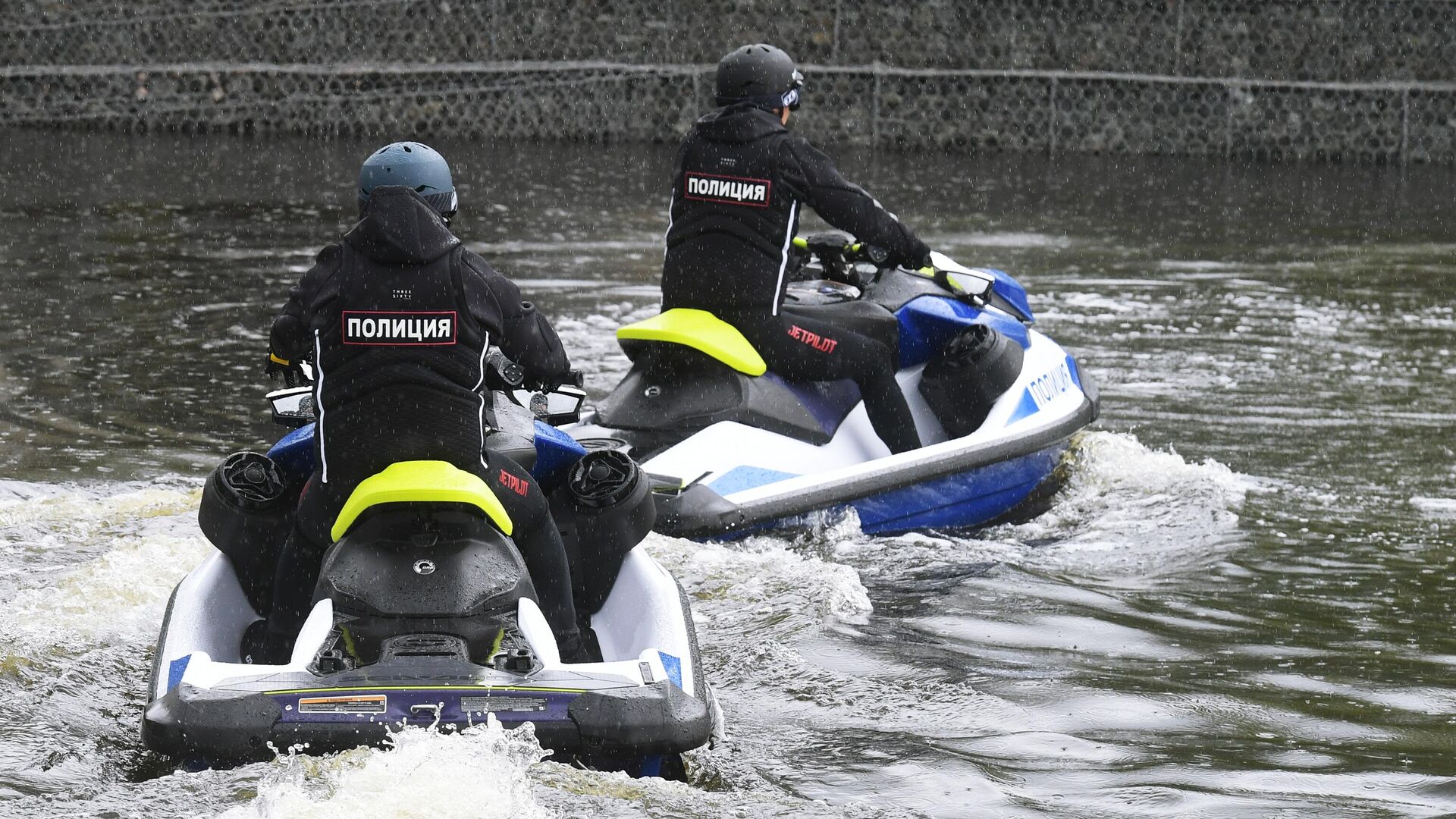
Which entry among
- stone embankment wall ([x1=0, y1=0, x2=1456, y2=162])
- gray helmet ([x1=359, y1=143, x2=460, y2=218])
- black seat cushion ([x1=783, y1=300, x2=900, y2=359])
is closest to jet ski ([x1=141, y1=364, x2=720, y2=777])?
gray helmet ([x1=359, y1=143, x2=460, y2=218])

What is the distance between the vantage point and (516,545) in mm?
5059

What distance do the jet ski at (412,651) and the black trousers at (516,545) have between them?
128 mm

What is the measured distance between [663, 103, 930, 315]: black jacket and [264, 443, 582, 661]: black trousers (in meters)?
2.48

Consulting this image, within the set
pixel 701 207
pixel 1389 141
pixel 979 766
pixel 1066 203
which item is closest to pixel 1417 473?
pixel 701 207

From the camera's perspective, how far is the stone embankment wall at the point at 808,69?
75.0ft

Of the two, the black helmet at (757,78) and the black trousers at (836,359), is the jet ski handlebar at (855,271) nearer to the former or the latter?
the black trousers at (836,359)

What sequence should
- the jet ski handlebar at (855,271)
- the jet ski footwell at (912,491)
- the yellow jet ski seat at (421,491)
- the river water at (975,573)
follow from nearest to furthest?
the yellow jet ski seat at (421,491) → the river water at (975,573) → the jet ski footwell at (912,491) → the jet ski handlebar at (855,271)

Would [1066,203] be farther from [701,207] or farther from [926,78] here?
[701,207]

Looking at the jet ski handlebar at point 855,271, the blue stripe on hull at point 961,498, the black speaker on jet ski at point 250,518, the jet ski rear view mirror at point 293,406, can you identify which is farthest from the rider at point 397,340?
the jet ski handlebar at point 855,271

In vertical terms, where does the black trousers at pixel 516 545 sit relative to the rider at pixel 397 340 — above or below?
below

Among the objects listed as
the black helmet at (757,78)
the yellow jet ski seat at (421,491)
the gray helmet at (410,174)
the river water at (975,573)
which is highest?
the black helmet at (757,78)

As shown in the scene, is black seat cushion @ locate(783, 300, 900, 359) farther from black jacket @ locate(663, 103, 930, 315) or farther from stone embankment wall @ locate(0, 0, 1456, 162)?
stone embankment wall @ locate(0, 0, 1456, 162)

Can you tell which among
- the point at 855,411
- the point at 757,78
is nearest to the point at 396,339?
the point at 757,78

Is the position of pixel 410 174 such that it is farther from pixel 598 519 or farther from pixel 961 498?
pixel 961 498
